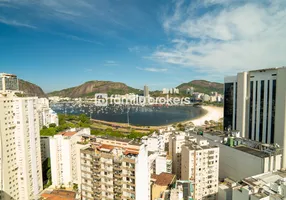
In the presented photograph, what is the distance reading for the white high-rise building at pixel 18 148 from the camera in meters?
6.70

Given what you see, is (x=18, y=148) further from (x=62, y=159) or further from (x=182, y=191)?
(x=182, y=191)

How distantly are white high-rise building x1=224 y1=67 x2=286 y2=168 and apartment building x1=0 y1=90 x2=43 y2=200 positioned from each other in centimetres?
1203

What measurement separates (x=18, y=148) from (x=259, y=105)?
1364 centimetres

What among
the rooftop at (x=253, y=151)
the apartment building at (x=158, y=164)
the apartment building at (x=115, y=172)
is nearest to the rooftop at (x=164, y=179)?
the apartment building at (x=158, y=164)

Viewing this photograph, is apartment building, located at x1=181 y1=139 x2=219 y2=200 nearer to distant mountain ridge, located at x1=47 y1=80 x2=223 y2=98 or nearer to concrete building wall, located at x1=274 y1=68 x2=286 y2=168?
concrete building wall, located at x1=274 y1=68 x2=286 y2=168

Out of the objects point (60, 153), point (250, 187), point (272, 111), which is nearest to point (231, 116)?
point (272, 111)

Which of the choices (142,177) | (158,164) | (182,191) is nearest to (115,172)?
(142,177)

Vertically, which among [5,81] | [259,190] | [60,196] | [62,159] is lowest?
[60,196]

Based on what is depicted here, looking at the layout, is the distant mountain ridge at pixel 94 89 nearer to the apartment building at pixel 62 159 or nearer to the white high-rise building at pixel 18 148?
the apartment building at pixel 62 159

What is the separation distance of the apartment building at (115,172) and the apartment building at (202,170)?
8.28 ft

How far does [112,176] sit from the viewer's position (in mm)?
5582

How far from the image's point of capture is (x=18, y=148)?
287 inches

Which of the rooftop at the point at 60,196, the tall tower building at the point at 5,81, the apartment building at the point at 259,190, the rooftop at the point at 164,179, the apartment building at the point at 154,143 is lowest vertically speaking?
the rooftop at the point at 60,196

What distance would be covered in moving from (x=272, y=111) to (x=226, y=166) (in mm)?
4468
